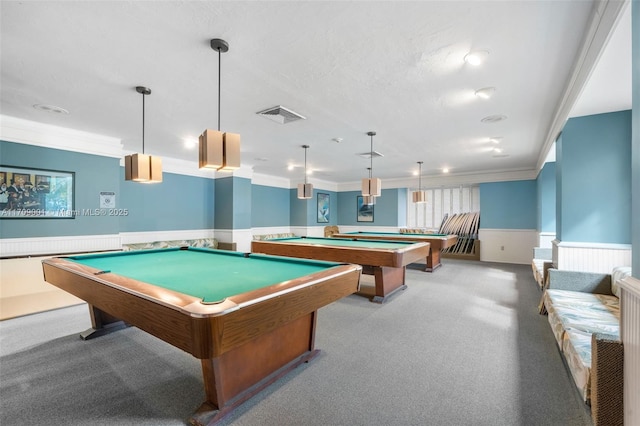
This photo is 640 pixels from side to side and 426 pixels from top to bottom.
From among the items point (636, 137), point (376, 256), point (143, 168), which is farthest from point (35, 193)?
point (636, 137)

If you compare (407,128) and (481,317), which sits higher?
(407,128)

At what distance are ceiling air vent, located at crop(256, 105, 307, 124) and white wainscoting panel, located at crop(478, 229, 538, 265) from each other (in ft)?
21.9

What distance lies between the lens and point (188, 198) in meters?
7.12

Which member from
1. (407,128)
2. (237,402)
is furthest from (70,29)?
(407,128)

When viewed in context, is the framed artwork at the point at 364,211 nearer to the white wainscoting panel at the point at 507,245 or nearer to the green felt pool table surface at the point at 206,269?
Answer: the white wainscoting panel at the point at 507,245

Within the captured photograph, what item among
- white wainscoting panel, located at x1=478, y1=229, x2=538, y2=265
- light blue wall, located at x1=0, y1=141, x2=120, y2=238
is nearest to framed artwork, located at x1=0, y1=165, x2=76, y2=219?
light blue wall, located at x1=0, y1=141, x2=120, y2=238

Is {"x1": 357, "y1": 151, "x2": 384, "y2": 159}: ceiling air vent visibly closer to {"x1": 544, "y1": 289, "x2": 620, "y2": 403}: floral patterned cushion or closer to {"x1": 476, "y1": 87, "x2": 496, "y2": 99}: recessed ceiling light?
{"x1": 476, "y1": 87, "x2": 496, "y2": 99}: recessed ceiling light

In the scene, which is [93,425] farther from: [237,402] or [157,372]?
[237,402]

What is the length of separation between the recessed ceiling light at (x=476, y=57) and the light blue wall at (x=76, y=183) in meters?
5.30

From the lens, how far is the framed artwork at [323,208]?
410 inches

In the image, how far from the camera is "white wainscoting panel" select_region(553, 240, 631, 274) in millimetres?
3107

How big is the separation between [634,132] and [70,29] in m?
3.48

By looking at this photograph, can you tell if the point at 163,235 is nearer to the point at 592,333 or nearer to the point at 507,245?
the point at 592,333

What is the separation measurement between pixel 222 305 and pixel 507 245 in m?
8.46
